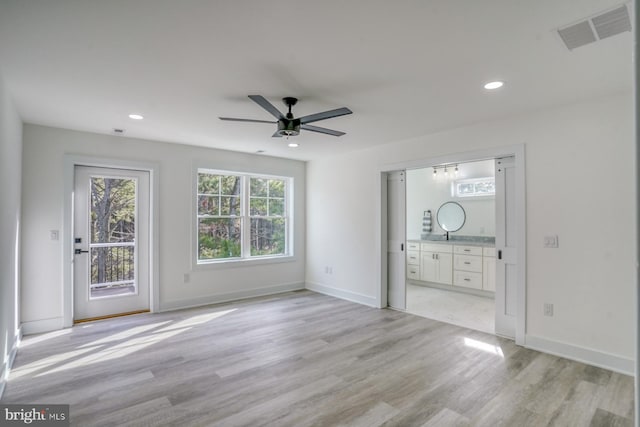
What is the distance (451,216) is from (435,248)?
2.68 ft

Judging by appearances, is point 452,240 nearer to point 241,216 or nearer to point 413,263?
point 413,263

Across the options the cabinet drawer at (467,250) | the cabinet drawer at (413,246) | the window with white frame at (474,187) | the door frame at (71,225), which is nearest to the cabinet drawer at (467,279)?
the cabinet drawer at (467,250)

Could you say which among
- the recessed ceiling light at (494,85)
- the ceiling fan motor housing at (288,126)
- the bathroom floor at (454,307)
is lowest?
the bathroom floor at (454,307)

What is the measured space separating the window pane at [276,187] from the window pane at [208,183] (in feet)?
3.40

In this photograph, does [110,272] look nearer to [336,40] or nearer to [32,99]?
[32,99]

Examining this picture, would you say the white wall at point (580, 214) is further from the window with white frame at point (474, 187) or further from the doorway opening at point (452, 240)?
the window with white frame at point (474, 187)

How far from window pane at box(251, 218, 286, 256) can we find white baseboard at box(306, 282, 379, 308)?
0.93m

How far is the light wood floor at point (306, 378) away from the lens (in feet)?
7.66

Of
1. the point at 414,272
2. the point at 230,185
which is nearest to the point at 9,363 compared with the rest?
the point at 230,185

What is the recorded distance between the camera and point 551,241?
135 inches

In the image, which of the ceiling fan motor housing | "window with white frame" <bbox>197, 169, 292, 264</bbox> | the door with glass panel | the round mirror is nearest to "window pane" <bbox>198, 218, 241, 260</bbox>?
"window with white frame" <bbox>197, 169, 292, 264</bbox>

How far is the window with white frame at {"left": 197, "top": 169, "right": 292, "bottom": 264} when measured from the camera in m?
5.51

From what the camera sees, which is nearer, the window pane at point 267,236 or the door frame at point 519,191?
the door frame at point 519,191

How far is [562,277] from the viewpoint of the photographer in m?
3.35
